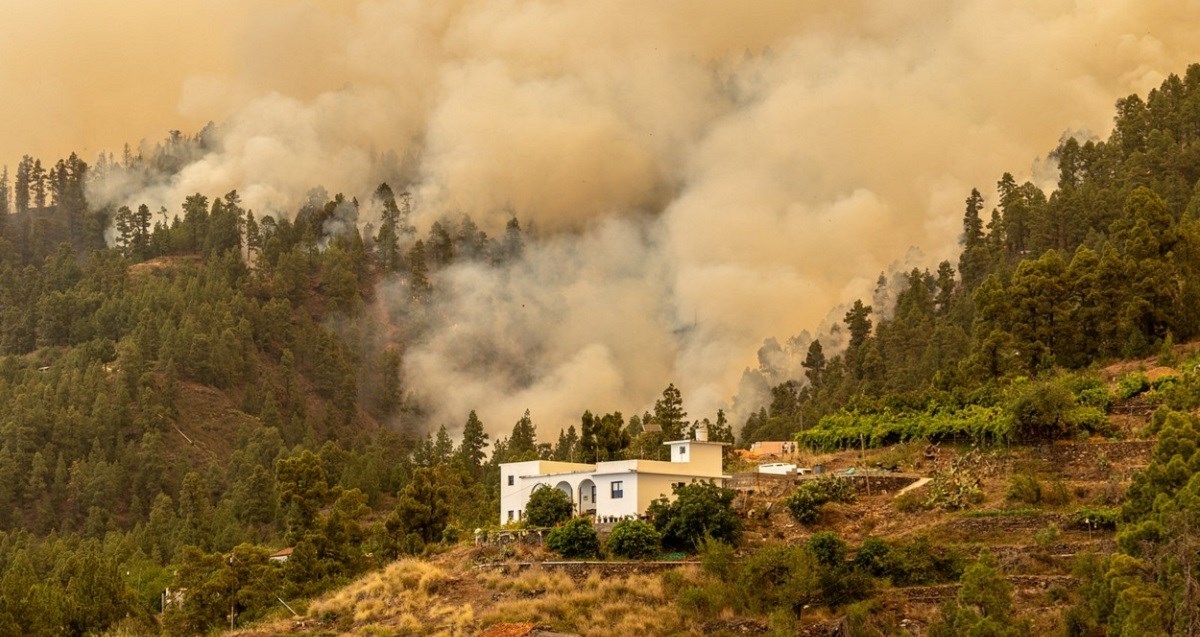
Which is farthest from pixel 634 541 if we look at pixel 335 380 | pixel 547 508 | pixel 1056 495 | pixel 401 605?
pixel 335 380

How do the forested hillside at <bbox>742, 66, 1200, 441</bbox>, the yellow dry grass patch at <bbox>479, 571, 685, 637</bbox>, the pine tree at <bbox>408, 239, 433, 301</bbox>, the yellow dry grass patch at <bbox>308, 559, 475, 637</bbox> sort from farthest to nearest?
the pine tree at <bbox>408, 239, 433, 301</bbox> < the forested hillside at <bbox>742, 66, 1200, 441</bbox> < the yellow dry grass patch at <bbox>308, 559, 475, 637</bbox> < the yellow dry grass patch at <bbox>479, 571, 685, 637</bbox>

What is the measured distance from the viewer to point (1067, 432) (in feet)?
195

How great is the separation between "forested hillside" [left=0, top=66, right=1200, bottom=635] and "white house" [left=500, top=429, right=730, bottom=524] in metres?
3.52

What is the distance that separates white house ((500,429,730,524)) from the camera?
61.4m

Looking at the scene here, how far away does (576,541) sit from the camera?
56.5 meters

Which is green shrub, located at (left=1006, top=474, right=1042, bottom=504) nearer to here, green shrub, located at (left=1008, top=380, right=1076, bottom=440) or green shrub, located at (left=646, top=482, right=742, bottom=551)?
green shrub, located at (left=1008, top=380, right=1076, bottom=440)

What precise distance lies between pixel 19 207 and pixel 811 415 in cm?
10576

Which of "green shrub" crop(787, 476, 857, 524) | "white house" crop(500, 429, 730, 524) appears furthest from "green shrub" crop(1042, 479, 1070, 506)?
"white house" crop(500, 429, 730, 524)

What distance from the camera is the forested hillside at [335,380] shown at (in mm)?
63625

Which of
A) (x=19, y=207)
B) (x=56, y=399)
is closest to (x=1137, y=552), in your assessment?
(x=56, y=399)

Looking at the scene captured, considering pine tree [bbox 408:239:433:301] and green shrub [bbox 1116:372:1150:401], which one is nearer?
green shrub [bbox 1116:372:1150:401]

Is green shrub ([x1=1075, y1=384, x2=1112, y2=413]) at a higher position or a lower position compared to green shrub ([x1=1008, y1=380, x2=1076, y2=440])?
higher

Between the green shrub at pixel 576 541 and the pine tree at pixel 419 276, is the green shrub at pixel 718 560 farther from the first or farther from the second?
the pine tree at pixel 419 276

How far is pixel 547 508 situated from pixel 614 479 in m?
2.95
